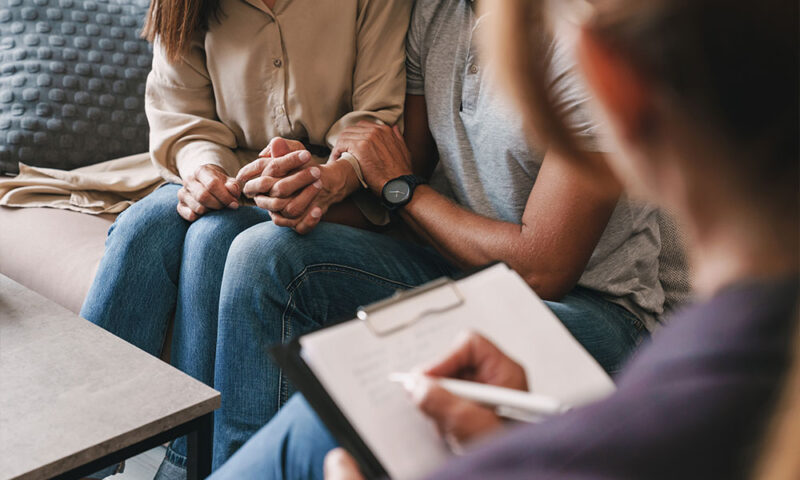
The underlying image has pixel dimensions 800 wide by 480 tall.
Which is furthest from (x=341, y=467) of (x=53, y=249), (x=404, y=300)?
(x=53, y=249)

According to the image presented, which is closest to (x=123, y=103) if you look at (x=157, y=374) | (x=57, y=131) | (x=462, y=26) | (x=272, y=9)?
(x=57, y=131)

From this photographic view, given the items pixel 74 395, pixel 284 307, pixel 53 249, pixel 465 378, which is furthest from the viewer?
pixel 53 249

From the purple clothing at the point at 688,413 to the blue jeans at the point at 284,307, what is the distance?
0.70m

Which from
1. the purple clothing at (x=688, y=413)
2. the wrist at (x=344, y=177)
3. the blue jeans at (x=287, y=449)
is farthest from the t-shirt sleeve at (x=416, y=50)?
the purple clothing at (x=688, y=413)

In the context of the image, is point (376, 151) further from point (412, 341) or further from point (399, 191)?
point (412, 341)

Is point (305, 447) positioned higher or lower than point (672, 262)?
higher

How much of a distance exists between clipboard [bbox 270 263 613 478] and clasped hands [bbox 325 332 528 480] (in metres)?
0.02

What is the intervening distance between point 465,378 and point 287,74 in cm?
96

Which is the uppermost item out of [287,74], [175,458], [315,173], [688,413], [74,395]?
[688,413]

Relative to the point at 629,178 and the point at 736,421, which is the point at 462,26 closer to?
the point at 629,178

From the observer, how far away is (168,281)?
140cm

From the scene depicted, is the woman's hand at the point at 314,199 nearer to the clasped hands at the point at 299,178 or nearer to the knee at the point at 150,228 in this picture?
the clasped hands at the point at 299,178

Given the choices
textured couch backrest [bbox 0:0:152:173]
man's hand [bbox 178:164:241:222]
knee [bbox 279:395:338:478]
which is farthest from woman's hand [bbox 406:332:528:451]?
textured couch backrest [bbox 0:0:152:173]

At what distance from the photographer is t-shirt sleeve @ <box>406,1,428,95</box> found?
57.1 inches
